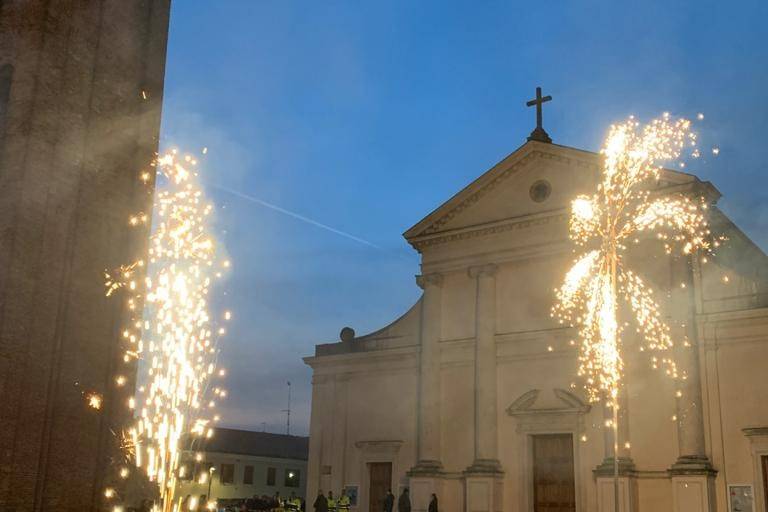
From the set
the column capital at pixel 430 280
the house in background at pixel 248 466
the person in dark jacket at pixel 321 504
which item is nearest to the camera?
the person in dark jacket at pixel 321 504

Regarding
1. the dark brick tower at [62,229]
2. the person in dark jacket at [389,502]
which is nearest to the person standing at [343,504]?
the person in dark jacket at [389,502]

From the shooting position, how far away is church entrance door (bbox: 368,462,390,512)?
2598cm

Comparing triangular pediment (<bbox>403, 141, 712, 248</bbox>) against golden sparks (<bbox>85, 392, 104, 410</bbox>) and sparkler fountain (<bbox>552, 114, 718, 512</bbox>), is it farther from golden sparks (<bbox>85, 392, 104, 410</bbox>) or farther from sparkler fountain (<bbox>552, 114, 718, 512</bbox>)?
golden sparks (<bbox>85, 392, 104, 410</bbox>)

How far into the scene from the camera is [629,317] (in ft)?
73.0

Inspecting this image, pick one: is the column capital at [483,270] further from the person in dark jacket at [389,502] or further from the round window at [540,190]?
the person in dark jacket at [389,502]

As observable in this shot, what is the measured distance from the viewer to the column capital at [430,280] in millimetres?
26359

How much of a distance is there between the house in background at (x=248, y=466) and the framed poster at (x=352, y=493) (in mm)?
22714

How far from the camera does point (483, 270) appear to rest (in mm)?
25359

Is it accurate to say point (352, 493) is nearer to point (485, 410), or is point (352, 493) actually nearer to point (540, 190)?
point (485, 410)

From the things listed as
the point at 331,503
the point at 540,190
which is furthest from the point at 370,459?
the point at 540,190

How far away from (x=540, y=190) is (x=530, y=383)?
587 centimetres

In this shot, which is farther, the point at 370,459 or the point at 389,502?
the point at 370,459

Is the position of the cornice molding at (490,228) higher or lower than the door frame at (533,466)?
higher

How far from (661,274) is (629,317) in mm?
1458
